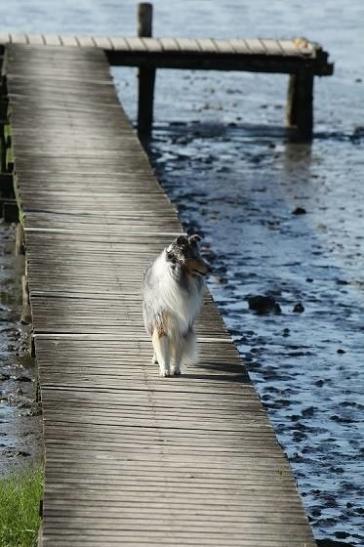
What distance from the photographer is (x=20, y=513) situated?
10992 mm

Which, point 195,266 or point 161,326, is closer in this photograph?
point 195,266

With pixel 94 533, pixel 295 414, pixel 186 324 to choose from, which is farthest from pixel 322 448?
pixel 94 533

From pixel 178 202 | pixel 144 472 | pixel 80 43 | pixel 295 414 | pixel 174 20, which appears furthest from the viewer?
pixel 174 20

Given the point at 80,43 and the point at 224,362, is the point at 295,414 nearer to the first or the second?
the point at 224,362

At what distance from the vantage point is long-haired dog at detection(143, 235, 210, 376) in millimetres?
11633

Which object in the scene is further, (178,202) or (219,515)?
(178,202)

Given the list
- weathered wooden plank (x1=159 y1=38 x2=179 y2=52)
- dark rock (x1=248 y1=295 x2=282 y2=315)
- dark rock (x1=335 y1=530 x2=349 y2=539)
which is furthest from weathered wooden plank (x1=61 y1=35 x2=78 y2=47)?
dark rock (x1=335 y1=530 x2=349 y2=539)

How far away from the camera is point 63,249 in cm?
1557

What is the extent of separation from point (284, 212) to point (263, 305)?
5.34 metres

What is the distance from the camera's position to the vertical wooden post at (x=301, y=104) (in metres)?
28.1

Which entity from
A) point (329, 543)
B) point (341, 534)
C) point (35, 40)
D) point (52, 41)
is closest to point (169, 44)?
point (52, 41)

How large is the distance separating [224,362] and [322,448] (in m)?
1.58

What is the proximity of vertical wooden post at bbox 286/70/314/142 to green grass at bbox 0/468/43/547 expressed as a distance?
17.4m

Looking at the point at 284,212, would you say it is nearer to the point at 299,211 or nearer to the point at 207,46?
the point at 299,211
